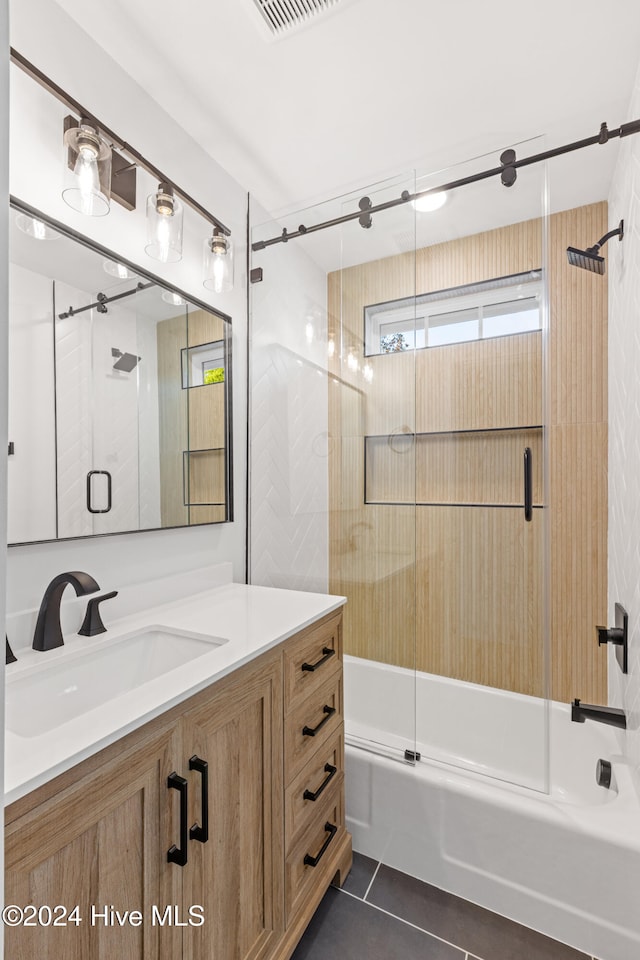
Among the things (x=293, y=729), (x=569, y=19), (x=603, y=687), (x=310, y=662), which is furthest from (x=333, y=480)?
(x=569, y=19)

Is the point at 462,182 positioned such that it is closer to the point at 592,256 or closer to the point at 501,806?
the point at 592,256

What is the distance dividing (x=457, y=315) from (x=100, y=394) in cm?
164

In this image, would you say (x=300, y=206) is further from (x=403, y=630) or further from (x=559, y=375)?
(x=403, y=630)

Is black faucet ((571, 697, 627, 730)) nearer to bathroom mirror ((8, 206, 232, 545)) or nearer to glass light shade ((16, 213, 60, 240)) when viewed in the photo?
bathroom mirror ((8, 206, 232, 545))

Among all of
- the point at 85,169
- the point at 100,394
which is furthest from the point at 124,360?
the point at 85,169

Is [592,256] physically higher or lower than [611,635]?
higher

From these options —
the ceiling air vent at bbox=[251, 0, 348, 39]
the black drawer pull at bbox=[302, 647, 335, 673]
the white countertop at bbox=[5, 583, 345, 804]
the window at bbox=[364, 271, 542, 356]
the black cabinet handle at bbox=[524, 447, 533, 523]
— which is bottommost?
the black drawer pull at bbox=[302, 647, 335, 673]

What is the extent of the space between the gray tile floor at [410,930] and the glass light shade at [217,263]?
2.10 metres

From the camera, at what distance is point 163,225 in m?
1.44

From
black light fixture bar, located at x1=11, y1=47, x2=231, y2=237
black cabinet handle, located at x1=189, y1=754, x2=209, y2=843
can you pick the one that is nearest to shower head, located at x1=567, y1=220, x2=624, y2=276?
black light fixture bar, located at x1=11, y1=47, x2=231, y2=237

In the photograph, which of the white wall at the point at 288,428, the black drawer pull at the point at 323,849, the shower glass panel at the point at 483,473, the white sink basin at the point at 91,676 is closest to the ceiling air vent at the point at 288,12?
the shower glass panel at the point at 483,473

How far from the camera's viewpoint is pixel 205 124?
169 cm

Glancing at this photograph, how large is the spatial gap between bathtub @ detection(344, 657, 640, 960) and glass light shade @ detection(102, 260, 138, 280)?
65.7 inches

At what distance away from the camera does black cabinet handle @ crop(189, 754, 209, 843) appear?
2.88ft
